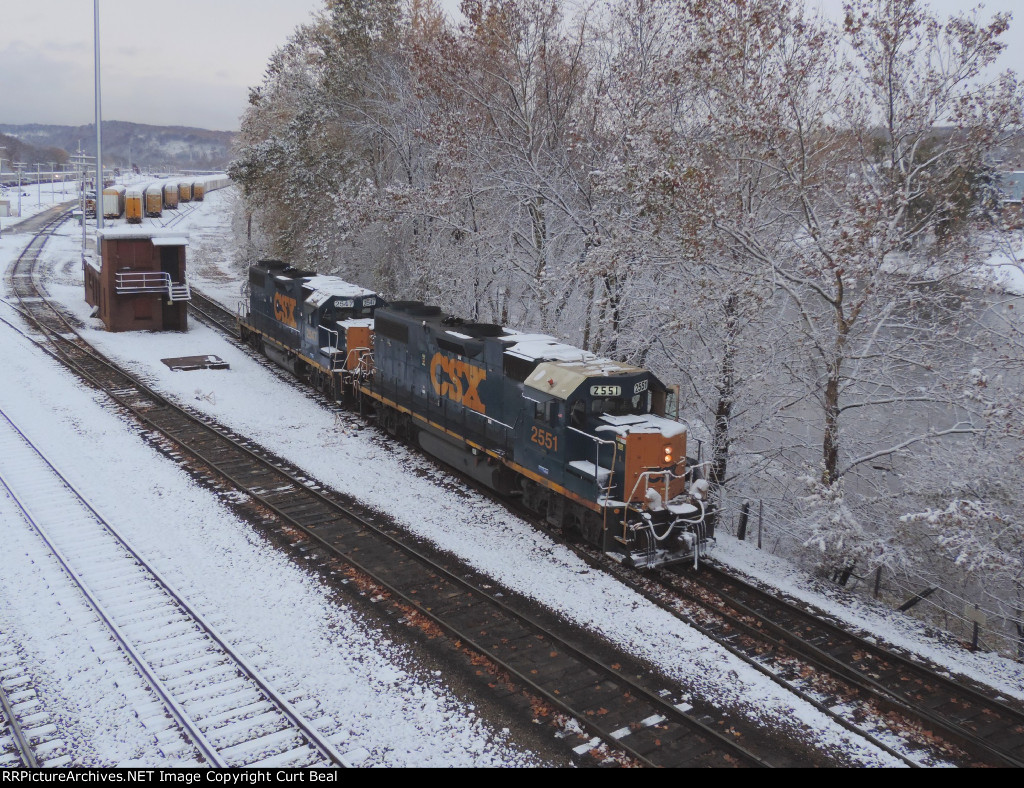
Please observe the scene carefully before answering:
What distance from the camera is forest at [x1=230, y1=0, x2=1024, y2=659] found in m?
13.9

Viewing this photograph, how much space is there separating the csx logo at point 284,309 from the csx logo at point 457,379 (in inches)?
371

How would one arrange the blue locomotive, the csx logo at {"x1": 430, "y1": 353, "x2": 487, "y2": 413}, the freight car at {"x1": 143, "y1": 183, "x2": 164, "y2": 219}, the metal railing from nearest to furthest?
the csx logo at {"x1": 430, "y1": 353, "x2": 487, "y2": 413} < the blue locomotive < the metal railing < the freight car at {"x1": 143, "y1": 183, "x2": 164, "y2": 219}

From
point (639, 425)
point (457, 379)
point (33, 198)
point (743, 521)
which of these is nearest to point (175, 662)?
point (639, 425)

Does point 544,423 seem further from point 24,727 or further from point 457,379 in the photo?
point 24,727

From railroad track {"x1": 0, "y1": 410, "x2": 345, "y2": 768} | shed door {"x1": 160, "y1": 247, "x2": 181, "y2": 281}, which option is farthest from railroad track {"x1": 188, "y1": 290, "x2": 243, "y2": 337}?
railroad track {"x1": 0, "y1": 410, "x2": 345, "y2": 768}

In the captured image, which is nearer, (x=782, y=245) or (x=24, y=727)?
(x=24, y=727)

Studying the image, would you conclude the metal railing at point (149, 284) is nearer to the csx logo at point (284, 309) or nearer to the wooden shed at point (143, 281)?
the wooden shed at point (143, 281)

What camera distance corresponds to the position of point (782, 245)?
17.4 m

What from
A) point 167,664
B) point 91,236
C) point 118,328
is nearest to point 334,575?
point 167,664

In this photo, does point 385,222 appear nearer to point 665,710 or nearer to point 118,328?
point 118,328

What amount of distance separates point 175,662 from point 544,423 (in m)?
7.58

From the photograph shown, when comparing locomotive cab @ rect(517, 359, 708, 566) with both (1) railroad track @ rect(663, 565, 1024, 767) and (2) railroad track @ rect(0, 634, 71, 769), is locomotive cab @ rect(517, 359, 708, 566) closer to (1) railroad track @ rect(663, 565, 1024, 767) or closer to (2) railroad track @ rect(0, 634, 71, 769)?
(1) railroad track @ rect(663, 565, 1024, 767)

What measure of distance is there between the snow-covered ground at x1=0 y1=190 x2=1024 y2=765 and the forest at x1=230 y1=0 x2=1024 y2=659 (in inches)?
99.9

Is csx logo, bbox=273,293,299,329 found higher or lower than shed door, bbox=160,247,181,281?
lower
